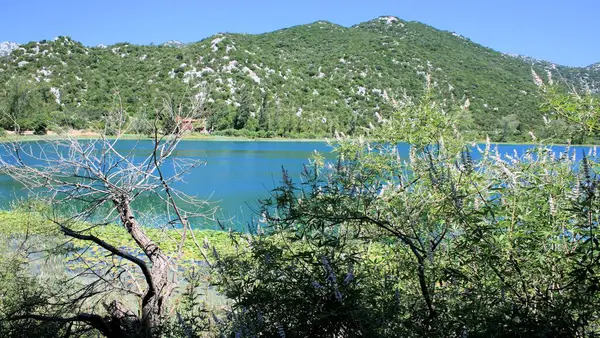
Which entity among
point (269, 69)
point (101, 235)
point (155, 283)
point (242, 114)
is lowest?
point (101, 235)

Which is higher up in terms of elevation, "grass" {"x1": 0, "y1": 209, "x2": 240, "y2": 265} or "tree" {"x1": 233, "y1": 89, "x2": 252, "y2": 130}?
"tree" {"x1": 233, "y1": 89, "x2": 252, "y2": 130}

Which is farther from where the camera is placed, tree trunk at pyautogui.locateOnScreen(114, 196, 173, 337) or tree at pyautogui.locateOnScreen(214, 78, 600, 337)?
tree trunk at pyautogui.locateOnScreen(114, 196, 173, 337)

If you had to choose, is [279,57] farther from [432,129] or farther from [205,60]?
[432,129]

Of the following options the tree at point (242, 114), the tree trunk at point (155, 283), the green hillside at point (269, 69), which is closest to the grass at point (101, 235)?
the tree trunk at point (155, 283)

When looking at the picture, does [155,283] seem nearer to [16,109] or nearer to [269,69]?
[16,109]

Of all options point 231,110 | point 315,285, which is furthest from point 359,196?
point 231,110

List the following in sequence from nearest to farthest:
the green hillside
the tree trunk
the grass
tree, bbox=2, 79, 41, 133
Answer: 1. the tree trunk
2. tree, bbox=2, 79, 41, 133
3. the grass
4. the green hillside

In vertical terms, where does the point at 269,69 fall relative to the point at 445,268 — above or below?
above

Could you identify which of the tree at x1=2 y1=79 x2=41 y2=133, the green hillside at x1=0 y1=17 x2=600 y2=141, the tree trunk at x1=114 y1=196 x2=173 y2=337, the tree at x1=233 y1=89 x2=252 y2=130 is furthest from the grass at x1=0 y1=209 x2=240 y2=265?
the tree at x1=233 y1=89 x2=252 y2=130

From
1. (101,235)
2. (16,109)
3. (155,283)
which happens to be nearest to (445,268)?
(155,283)

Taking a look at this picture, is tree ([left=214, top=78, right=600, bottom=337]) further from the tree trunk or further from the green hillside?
the green hillside

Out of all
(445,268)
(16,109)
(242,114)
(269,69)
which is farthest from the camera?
(269,69)

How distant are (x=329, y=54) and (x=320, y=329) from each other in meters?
107

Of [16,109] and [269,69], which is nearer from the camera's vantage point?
[16,109]
